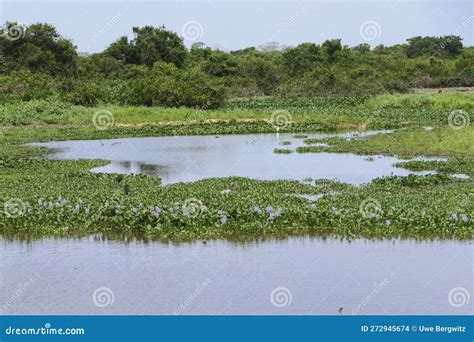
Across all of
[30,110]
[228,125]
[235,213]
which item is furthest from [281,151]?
[30,110]

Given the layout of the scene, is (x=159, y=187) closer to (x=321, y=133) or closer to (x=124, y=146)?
(x=124, y=146)

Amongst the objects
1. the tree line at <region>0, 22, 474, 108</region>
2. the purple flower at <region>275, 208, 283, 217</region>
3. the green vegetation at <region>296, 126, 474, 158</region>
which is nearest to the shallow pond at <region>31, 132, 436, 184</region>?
the green vegetation at <region>296, 126, 474, 158</region>

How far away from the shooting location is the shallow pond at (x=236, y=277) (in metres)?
12.2

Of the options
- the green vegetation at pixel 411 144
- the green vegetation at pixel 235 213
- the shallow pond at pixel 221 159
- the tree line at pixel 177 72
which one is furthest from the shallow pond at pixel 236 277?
the tree line at pixel 177 72

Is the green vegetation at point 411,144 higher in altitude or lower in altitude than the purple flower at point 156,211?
higher

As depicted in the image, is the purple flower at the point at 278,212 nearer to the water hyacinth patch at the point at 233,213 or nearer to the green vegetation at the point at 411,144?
the water hyacinth patch at the point at 233,213

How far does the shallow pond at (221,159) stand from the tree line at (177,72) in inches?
543

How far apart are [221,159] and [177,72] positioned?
87.2 feet

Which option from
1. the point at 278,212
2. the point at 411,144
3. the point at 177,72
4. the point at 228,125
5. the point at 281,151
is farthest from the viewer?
the point at 177,72

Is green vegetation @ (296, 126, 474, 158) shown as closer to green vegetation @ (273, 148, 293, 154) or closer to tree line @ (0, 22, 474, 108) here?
green vegetation @ (273, 148, 293, 154)

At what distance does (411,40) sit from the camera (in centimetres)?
10475

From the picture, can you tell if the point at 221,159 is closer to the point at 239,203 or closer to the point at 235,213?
the point at 239,203

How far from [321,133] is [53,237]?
2568 centimetres

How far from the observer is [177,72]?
2191 inches
